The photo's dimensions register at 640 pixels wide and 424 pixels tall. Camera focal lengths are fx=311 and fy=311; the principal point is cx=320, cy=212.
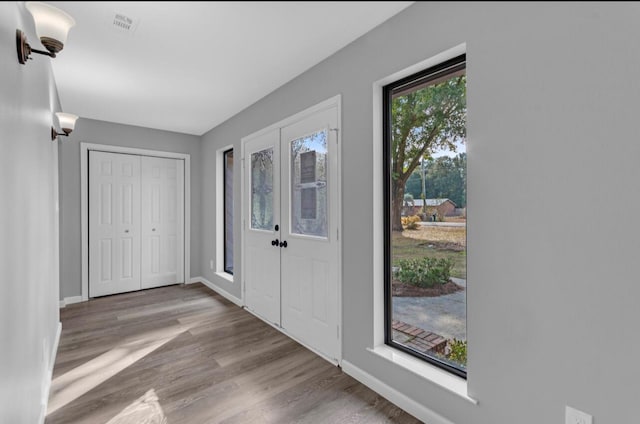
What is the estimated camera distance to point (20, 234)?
46.3 inches

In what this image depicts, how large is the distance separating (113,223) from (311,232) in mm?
3054

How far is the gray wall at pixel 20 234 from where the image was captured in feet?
3.08

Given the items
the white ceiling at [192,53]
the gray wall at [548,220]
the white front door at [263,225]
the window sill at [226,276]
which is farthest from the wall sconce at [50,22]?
the window sill at [226,276]

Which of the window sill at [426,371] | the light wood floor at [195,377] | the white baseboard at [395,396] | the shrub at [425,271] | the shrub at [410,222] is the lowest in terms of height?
the light wood floor at [195,377]

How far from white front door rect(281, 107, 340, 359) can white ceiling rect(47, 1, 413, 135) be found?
551 millimetres

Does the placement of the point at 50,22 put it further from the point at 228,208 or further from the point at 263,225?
the point at 228,208

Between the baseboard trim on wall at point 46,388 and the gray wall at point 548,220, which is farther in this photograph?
the baseboard trim on wall at point 46,388

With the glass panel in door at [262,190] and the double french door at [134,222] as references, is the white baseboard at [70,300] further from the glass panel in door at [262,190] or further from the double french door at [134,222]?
the glass panel in door at [262,190]

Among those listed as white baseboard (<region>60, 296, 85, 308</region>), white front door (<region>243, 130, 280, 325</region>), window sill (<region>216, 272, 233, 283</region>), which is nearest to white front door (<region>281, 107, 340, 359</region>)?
white front door (<region>243, 130, 280, 325</region>)

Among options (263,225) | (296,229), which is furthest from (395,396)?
(263,225)

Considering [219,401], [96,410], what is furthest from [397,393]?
[96,410]

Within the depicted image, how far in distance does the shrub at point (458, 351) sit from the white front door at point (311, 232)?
79 centimetres

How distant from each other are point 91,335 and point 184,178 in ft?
7.92

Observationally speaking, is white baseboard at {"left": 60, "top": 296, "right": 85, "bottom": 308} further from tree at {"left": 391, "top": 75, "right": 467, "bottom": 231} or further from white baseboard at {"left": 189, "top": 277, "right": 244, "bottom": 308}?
tree at {"left": 391, "top": 75, "right": 467, "bottom": 231}
